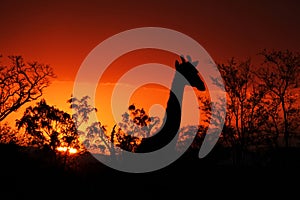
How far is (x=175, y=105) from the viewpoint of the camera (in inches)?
508

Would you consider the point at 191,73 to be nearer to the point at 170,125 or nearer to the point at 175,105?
the point at 175,105

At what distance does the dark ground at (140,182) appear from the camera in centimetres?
1284

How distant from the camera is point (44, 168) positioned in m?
14.9

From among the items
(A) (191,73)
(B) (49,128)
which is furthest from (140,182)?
(B) (49,128)

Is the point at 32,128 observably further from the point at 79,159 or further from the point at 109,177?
the point at 109,177

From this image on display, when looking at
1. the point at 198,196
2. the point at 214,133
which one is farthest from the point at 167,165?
the point at 214,133

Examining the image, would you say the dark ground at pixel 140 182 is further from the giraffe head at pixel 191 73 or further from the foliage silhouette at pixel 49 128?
the foliage silhouette at pixel 49 128

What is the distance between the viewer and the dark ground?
42.1 feet

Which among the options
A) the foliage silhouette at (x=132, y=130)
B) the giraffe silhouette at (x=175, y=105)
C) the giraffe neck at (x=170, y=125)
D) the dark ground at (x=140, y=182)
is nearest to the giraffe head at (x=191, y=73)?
the giraffe silhouette at (x=175, y=105)

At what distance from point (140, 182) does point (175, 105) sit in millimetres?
2799

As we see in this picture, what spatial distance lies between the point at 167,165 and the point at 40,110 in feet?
96.3

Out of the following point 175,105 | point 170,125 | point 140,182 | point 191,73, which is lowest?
point 140,182

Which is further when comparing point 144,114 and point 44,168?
point 144,114

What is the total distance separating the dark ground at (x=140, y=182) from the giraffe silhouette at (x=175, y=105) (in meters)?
0.93
